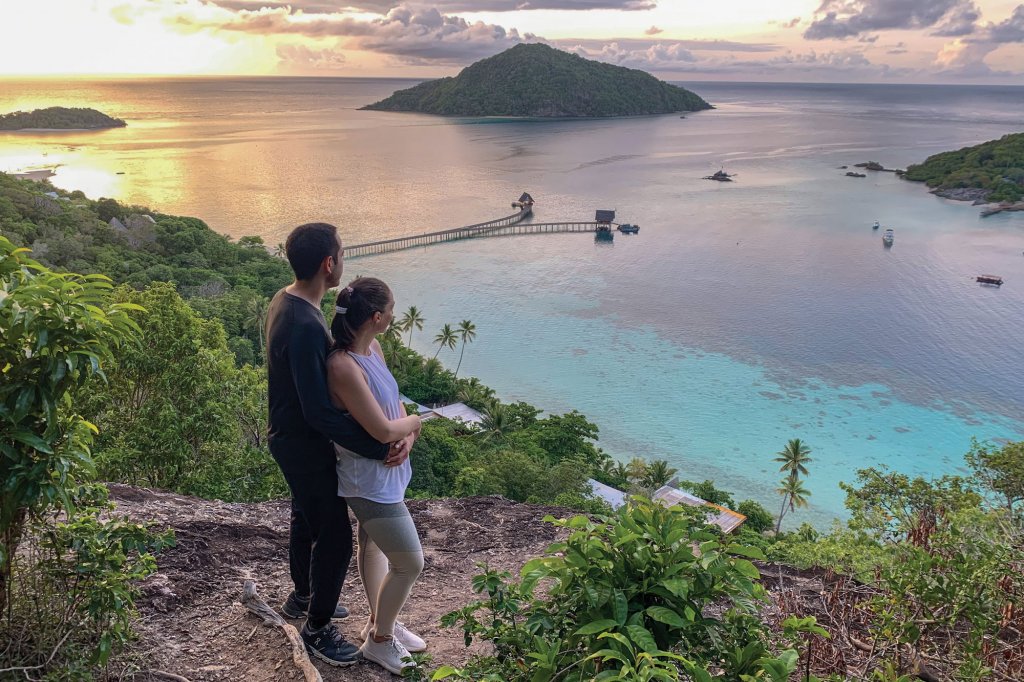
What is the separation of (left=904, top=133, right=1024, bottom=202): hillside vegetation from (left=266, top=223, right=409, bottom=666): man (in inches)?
3100

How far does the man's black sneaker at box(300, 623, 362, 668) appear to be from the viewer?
3115 mm

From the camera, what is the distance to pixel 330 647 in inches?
123

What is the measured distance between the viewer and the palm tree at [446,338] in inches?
1325

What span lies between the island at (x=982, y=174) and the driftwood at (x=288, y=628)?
246ft

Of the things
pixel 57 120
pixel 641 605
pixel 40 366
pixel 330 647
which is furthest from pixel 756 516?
pixel 57 120

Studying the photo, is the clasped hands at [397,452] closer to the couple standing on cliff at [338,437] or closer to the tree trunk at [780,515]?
the couple standing on cliff at [338,437]

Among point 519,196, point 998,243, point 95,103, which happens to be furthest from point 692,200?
point 95,103


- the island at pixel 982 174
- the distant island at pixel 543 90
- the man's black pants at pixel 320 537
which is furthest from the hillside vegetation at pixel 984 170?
the distant island at pixel 543 90

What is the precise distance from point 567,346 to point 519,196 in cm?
3633

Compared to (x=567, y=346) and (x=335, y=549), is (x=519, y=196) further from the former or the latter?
(x=335, y=549)

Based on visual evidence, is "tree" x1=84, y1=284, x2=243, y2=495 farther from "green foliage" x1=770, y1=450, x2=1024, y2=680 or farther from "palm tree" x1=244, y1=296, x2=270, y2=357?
"palm tree" x1=244, y1=296, x2=270, y2=357

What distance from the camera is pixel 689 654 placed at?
2158 mm

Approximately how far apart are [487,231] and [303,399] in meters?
54.2

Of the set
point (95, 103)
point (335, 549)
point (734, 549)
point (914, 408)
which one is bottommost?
point (914, 408)
